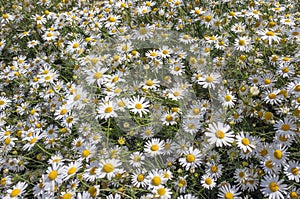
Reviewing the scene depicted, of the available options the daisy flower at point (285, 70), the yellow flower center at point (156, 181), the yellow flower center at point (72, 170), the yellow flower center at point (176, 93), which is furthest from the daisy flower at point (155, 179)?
the daisy flower at point (285, 70)

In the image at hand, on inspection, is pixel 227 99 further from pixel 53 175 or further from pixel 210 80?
pixel 53 175

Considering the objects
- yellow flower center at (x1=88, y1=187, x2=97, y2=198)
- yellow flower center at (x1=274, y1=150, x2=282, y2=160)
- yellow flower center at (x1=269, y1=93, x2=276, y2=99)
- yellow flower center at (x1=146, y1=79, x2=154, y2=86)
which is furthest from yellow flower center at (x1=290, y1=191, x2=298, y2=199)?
yellow flower center at (x1=146, y1=79, x2=154, y2=86)

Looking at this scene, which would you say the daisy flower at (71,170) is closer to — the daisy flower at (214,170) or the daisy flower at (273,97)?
the daisy flower at (214,170)

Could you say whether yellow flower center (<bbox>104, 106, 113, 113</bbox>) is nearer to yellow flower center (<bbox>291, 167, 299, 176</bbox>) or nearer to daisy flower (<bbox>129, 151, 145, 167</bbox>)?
daisy flower (<bbox>129, 151, 145, 167</bbox>)

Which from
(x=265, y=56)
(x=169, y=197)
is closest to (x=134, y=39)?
(x=265, y=56)

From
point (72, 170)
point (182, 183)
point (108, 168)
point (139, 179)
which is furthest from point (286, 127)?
point (72, 170)
